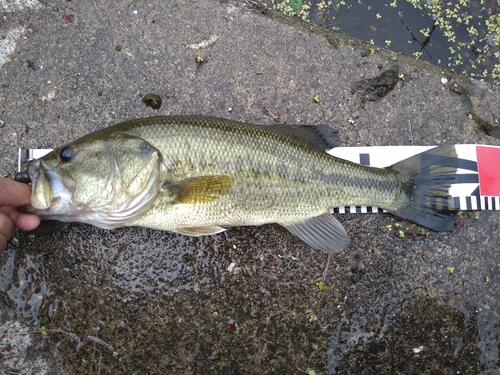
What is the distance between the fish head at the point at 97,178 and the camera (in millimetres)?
2455

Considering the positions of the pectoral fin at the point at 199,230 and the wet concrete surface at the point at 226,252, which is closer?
the pectoral fin at the point at 199,230

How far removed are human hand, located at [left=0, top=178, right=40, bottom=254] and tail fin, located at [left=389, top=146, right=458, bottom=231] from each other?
256 cm

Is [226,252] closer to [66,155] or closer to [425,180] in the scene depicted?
[66,155]

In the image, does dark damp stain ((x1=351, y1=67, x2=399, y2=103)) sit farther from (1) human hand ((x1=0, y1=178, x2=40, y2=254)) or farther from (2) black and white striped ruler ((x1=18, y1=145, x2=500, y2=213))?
(1) human hand ((x1=0, y1=178, x2=40, y2=254))

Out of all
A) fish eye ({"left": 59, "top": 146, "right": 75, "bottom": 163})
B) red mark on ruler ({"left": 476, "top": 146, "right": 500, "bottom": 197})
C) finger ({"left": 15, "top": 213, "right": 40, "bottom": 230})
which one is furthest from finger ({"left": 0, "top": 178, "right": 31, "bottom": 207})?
red mark on ruler ({"left": 476, "top": 146, "right": 500, "bottom": 197})

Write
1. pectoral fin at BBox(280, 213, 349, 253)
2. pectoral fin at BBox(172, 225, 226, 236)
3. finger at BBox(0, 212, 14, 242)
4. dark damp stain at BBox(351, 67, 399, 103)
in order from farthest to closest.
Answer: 1. dark damp stain at BBox(351, 67, 399, 103)
2. pectoral fin at BBox(280, 213, 349, 253)
3. pectoral fin at BBox(172, 225, 226, 236)
4. finger at BBox(0, 212, 14, 242)

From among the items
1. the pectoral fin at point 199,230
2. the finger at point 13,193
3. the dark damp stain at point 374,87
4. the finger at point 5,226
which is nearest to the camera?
the finger at point 13,193

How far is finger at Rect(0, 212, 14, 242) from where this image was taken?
8.33 feet

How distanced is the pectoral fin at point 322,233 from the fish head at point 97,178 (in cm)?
106

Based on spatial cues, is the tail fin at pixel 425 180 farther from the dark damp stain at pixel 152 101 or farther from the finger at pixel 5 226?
the finger at pixel 5 226

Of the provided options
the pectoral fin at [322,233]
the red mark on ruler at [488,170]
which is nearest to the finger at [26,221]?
the pectoral fin at [322,233]

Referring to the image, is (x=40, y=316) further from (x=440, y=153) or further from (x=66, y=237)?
(x=440, y=153)

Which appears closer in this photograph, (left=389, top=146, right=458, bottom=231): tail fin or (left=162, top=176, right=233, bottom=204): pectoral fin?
(left=162, top=176, right=233, bottom=204): pectoral fin

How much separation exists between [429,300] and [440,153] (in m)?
1.16
